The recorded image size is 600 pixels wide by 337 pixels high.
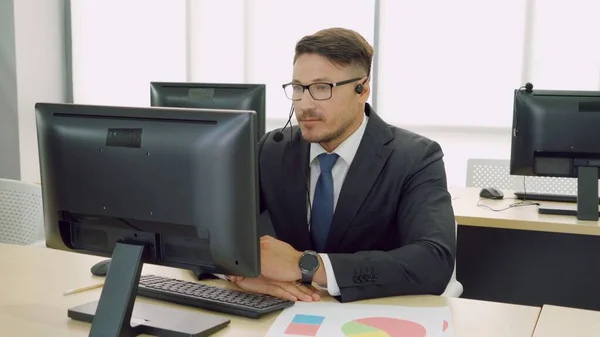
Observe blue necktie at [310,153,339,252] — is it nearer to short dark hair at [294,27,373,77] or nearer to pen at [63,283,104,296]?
short dark hair at [294,27,373,77]

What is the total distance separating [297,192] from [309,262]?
43cm

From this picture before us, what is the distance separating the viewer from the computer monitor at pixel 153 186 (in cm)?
130

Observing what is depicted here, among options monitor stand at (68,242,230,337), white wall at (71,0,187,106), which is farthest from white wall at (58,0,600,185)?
monitor stand at (68,242,230,337)

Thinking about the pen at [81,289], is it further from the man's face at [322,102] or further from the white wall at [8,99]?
the white wall at [8,99]

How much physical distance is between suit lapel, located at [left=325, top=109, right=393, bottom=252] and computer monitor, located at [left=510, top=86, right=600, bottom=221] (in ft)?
3.33

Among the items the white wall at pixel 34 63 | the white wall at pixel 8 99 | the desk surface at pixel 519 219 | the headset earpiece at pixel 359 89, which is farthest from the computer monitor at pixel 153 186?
the white wall at pixel 8 99

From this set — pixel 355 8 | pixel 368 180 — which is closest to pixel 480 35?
pixel 355 8

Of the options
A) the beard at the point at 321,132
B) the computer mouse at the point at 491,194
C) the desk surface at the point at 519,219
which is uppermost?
the beard at the point at 321,132

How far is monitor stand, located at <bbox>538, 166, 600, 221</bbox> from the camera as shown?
266 cm

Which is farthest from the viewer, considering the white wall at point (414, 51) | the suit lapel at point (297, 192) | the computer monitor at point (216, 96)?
the white wall at point (414, 51)

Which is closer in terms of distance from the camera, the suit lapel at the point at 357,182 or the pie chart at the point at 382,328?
the pie chart at the point at 382,328

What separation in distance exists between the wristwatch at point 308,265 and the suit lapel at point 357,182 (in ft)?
1.13

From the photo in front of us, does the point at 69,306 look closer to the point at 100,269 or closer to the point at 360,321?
the point at 100,269

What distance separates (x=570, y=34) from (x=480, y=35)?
21.1 inches
